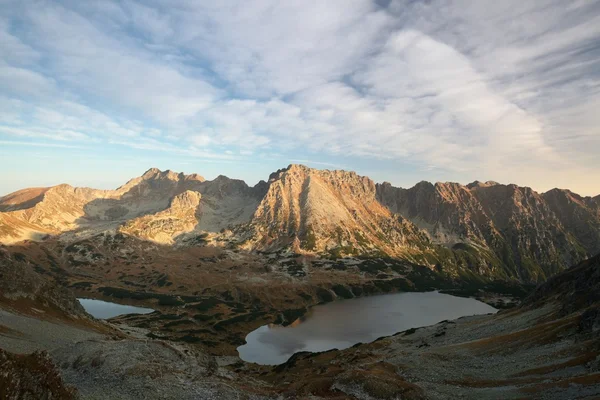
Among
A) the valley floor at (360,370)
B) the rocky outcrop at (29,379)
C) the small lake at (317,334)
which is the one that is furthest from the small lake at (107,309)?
the rocky outcrop at (29,379)

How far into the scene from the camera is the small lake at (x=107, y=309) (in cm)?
17288

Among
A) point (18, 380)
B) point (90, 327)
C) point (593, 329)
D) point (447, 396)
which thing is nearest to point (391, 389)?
point (447, 396)

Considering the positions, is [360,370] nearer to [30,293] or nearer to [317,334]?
[30,293]

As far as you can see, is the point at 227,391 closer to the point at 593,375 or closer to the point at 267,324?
the point at 593,375

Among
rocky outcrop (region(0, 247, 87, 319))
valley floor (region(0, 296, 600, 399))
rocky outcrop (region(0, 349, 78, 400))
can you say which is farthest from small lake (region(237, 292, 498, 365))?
rocky outcrop (region(0, 349, 78, 400))

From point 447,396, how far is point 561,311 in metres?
55.6

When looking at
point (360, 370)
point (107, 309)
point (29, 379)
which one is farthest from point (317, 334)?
point (29, 379)

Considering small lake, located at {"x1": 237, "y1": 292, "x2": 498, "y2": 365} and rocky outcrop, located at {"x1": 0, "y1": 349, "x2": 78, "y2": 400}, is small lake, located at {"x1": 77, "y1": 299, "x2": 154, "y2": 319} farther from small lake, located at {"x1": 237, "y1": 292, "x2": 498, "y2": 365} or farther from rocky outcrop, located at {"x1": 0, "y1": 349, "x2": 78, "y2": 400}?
rocky outcrop, located at {"x1": 0, "y1": 349, "x2": 78, "y2": 400}

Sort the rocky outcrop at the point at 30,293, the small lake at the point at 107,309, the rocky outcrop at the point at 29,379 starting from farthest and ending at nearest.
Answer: the small lake at the point at 107,309, the rocky outcrop at the point at 30,293, the rocky outcrop at the point at 29,379

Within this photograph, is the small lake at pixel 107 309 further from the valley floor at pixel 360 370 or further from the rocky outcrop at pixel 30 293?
the valley floor at pixel 360 370

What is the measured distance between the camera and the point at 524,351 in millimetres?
71000

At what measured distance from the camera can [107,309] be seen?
18325 centimetres

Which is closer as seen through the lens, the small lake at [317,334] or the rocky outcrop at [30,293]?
the rocky outcrop at [30,293]

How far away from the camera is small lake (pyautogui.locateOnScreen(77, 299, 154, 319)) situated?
17288cm
